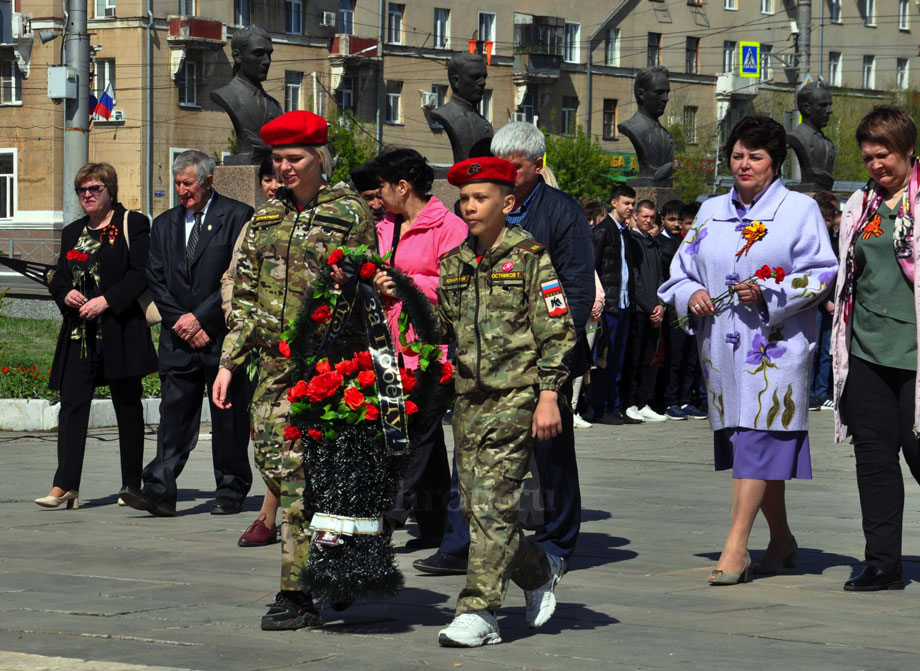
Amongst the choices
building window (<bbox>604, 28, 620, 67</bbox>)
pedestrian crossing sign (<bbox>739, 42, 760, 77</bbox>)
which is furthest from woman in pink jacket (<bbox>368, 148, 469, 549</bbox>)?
building window (<bbox>604, 28, 620, 67</bbox>)

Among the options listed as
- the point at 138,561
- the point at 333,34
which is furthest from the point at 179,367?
the point at 333,34

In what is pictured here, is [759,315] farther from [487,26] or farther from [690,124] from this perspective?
[690,124]

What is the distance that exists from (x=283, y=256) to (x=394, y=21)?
59.9 m

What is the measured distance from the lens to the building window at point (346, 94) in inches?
2506

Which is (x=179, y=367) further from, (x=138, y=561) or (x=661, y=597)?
(x=661, y=597)

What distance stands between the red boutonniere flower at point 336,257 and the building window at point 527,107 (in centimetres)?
6425

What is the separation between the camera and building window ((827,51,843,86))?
79.1 m

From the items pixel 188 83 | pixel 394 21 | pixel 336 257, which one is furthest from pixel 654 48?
pixel 336 257

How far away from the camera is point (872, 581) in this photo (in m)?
7.26

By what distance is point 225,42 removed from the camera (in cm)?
5931

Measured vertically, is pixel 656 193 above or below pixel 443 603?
above

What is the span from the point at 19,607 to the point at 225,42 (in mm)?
54208

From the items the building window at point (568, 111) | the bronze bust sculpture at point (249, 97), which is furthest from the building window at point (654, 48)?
the bronze bust sculpture at point (249, 97)

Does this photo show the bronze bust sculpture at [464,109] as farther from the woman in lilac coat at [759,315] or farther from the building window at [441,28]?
the building window at [441,28]
